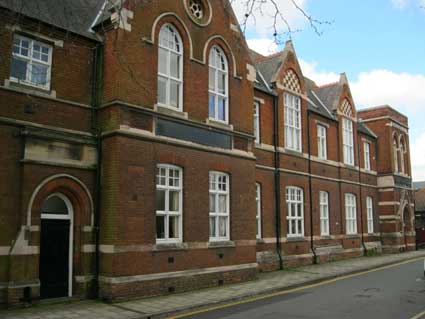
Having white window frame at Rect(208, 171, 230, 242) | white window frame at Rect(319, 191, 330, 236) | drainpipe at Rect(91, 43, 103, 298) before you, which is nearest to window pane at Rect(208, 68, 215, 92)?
white window frame at Rect(208, 171, 230, 242)

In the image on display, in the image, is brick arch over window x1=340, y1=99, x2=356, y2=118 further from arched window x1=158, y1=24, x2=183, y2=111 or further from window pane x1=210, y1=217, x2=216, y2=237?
arched window x1=158, y1=24, x2=183, y2=111

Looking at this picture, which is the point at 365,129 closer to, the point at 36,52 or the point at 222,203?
the point at 222,203

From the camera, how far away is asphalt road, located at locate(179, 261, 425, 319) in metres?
10.7

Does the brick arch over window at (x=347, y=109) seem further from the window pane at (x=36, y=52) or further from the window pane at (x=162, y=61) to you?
the window pane at (x=36, y=52)

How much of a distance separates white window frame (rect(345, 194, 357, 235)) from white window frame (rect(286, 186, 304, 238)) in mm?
5547

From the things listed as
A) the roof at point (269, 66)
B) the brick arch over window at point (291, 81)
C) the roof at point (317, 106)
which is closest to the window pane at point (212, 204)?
the roof at point (269, 66)

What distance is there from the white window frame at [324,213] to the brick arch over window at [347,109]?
234 inches

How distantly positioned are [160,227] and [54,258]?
3.24 metres

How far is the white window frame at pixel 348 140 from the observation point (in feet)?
92.0

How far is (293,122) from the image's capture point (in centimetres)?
2317

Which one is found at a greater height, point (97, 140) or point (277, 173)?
point (97, 140)

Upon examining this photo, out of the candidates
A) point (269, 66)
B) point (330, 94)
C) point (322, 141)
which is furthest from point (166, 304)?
point (330, 94)

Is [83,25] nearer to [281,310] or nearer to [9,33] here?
[9,33]

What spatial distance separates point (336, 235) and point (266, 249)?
7126mm
